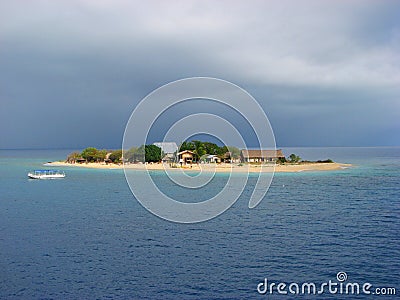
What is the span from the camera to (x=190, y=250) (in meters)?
24.8

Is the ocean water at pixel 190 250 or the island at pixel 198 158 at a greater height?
the island at pixel 198 158

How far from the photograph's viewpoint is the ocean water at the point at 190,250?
19.2 metres

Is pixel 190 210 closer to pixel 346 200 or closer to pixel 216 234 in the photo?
pixel 216 234

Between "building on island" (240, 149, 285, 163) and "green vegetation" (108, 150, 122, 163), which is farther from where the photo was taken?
"green vegetation" (108, 150, 122, 163)

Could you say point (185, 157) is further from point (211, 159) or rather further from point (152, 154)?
point (152, 154)

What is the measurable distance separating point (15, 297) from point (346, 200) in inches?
1451

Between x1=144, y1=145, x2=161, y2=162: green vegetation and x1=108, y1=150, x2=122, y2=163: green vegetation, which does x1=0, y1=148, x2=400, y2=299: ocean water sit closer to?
x1=144, y1=145, x2=161, y2=162: green vegetation

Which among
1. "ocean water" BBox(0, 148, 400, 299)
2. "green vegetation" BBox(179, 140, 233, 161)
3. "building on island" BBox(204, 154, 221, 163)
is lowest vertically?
"ocean water" BBox(0, 148, 400, 299)

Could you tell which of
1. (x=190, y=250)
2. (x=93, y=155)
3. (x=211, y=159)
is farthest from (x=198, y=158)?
(x=190, y=250)

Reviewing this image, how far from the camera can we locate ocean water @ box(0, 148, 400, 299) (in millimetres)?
19188

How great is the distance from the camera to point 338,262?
72.7ft

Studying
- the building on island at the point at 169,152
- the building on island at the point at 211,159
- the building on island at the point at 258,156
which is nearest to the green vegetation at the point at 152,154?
the building on island at the point at 169,152

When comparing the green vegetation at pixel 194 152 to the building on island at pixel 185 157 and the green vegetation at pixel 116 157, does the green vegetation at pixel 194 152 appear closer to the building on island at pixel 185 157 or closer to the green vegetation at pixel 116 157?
the green vegetation at pixel 116 157

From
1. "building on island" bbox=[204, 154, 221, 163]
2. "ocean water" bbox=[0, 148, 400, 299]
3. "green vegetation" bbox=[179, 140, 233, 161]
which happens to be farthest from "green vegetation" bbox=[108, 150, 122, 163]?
"ocean water" bbox=[0, 148, 400, 299]
